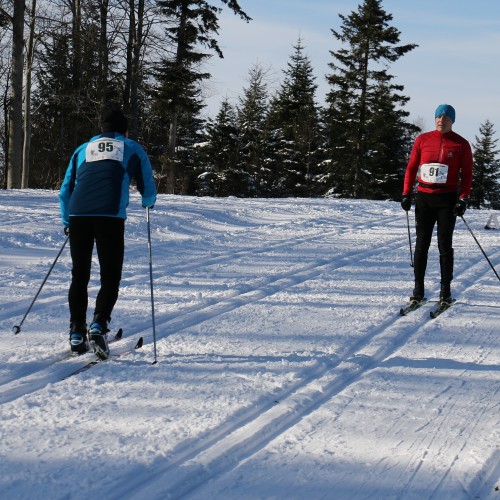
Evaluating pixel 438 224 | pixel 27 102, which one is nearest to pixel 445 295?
pixel 438 224

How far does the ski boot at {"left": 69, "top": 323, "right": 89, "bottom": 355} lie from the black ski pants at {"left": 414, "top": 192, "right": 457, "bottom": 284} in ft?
12.0

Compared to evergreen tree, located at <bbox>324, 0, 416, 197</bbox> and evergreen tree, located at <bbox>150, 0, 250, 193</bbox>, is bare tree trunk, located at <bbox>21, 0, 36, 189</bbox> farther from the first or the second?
evergreen tree, located at <bbox>324, 0, 416, 197</bbox>

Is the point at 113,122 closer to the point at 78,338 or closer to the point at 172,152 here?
the point at 78,338

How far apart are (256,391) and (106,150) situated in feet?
6.98

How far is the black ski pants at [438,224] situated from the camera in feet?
20.6

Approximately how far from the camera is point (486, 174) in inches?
2047

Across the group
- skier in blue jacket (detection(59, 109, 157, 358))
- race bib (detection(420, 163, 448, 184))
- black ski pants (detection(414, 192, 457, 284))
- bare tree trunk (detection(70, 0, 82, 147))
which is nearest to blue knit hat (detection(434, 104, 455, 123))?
race bib (detection(420, 163, 448, 184))

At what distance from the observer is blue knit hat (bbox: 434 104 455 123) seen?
6133 mm

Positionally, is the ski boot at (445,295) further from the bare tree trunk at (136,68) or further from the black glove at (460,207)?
the bare tree trunk at (136,68)

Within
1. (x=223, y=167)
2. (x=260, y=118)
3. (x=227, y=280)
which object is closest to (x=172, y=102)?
(x=223, y=167)

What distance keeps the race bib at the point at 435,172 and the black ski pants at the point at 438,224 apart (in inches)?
6.0

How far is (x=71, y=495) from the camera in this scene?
2.64 meters

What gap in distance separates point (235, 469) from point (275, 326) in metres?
2.66

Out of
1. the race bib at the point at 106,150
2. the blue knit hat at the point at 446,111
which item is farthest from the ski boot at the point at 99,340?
the blue knit hat at the point at 446,111
